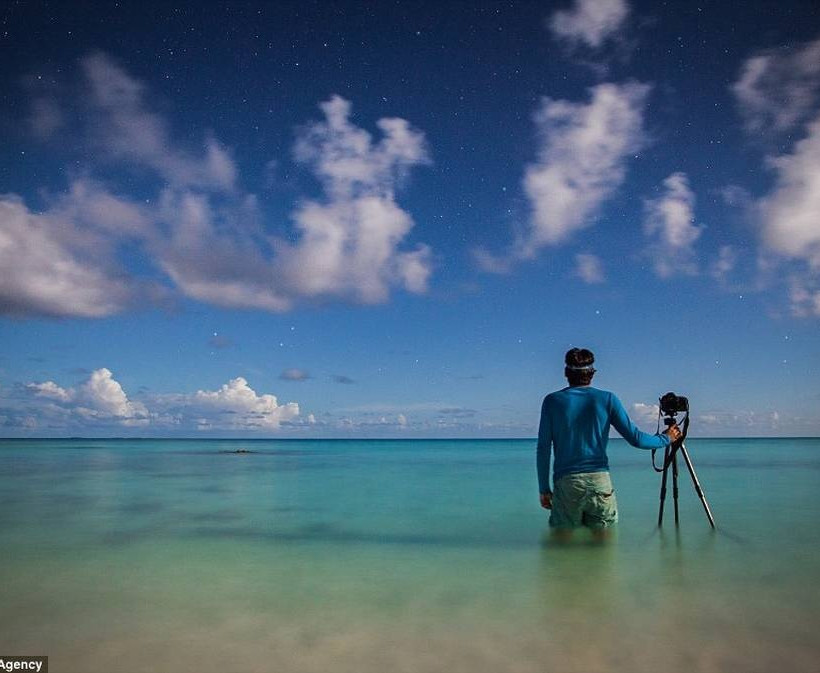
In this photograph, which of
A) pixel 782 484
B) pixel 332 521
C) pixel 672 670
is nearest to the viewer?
pixel 672 670

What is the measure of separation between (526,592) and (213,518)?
6.15 metres

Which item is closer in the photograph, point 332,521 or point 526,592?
point 526,592

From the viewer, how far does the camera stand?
6012 millimetres

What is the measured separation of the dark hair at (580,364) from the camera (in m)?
5.09

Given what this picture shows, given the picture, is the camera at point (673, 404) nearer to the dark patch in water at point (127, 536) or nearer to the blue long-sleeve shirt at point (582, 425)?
the blue long-sleeve shirt at point (582, 425)

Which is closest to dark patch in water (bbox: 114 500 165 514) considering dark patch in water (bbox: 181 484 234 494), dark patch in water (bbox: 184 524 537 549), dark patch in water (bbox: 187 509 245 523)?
dark patch in water (bbox: 187 509 245 523)

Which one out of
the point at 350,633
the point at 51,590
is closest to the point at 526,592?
the point at 350,633

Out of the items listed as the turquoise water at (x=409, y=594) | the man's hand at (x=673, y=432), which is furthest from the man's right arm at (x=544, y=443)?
the man's hand at (x=673, y=432)

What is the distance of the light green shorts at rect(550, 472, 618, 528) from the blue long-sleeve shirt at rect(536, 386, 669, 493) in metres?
0.08

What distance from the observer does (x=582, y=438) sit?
16.6ft

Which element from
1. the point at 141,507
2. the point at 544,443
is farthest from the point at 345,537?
the point at 141,507

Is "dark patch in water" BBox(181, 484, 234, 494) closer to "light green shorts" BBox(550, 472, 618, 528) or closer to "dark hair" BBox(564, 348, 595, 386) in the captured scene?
"light green shorts" BBox(550, 472, 618, 528)

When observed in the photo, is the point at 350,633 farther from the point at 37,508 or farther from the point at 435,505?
the point at 37,508

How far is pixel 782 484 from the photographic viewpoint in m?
15.5
